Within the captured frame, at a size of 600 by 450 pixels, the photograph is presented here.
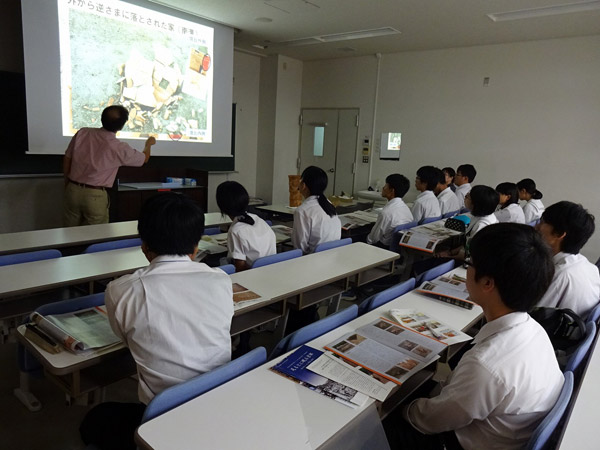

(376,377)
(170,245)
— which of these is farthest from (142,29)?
(376,377)

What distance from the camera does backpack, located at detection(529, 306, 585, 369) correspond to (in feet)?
5.72

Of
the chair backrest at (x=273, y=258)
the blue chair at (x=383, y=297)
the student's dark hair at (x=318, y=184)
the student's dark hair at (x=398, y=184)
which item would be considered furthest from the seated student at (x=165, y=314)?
the student's dark hair at (x=398, y=184)

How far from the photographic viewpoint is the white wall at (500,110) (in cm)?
579

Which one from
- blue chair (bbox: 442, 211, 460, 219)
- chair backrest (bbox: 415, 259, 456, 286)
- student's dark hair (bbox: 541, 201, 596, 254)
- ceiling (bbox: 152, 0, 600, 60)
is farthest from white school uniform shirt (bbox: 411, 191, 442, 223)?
student's dark hair (bbox: 541, 201, 596, 254)

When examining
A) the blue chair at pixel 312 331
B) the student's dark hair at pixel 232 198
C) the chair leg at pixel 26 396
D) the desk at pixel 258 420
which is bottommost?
the chair leg at pixel 26 396

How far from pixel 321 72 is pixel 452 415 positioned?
25.6ft

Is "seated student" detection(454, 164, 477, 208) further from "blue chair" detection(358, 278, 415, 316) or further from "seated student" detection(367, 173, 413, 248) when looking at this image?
"blue chair" detection(358, 278, 415, 316)

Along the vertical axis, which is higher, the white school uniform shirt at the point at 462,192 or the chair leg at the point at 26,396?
the white school uniform shirt at the point at 462,192

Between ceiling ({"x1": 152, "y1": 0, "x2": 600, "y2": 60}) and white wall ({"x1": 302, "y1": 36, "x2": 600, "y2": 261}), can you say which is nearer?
ceiling ({"x1": 152, "y1": 0, "x2": 600, "y2": 60})

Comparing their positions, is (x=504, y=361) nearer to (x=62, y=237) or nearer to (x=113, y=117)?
(x=62, y=237)

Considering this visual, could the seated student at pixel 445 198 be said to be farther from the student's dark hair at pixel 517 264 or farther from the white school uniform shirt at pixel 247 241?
the student's dark hair at pixel 517 264

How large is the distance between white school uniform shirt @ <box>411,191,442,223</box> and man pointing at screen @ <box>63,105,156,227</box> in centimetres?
295

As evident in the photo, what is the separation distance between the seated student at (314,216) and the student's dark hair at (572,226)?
1518mm

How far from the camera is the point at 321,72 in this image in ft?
26.9
